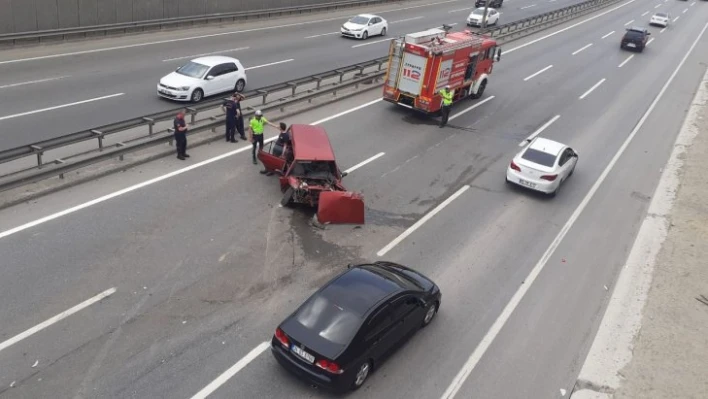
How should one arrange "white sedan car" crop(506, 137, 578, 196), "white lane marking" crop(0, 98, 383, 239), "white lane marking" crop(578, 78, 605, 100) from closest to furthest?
"white lane marking" crop(0, 98, 383, 239) → "white sedan car" crop(506, 137, 578, 196) → "white lane marking" crop(578, 78, 605, 100)

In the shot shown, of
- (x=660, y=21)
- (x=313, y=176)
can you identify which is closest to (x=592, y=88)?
(x=313, y=176)

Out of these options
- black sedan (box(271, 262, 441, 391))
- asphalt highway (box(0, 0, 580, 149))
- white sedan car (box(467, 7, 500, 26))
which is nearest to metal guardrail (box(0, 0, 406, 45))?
asphalt highway (box(0, 0, 580, 149))

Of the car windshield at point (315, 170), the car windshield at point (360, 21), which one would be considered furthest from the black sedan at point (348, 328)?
the car windshield at point (360, 21)

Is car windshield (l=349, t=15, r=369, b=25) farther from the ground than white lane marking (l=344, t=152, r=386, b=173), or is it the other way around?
car windshield (l=349, t=15, r=369, b=25)

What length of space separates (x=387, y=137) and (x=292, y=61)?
10328 millimetres

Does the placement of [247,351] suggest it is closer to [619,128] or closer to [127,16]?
[619,128]

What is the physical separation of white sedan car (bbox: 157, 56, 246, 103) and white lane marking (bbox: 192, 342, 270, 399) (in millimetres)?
14159

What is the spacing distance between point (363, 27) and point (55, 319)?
30.5 m

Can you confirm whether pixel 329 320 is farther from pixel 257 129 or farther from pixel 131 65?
pixel 131 65

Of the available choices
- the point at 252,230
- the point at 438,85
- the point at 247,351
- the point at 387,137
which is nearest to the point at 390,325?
the point at 247,351

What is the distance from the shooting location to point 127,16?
102 ft

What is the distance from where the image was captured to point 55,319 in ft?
32.7

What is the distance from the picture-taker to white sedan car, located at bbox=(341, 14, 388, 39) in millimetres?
36656

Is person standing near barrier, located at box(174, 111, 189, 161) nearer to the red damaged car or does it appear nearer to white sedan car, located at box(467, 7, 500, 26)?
the red damaged car
